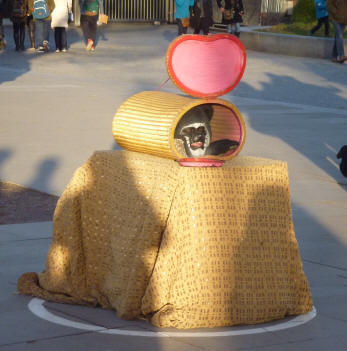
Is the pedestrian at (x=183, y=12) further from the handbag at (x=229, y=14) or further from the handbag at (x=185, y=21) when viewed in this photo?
the handbag at (x=229, y=14)

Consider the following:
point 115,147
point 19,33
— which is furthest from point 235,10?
point 115,147

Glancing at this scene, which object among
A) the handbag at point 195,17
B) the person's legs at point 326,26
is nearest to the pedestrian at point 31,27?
the handbag at point 195,17

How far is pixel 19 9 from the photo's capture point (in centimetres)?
2419

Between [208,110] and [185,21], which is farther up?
[208,110]

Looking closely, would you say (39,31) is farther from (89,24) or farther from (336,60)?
(336,60)

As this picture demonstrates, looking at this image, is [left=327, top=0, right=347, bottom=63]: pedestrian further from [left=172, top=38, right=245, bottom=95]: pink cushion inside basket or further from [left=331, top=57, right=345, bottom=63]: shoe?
[left=172, top=38, right=245, bottom=95]: pink cushion inside basket

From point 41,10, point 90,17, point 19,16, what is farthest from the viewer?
point 90,17

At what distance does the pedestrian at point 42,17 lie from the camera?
23984mm

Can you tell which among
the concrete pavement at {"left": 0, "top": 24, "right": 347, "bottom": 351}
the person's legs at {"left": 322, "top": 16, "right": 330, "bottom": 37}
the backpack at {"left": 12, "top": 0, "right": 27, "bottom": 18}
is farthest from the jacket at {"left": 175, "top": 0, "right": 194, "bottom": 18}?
the backpack at {"left": 12, "top": 0, "right": 27, "bottom": 18}

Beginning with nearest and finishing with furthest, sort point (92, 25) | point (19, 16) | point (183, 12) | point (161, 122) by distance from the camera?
point (161, 122), point (19, 16), point (92, 25), point (183, 12)

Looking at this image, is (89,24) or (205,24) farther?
(205,24)

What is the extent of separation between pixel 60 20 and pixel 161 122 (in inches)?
776

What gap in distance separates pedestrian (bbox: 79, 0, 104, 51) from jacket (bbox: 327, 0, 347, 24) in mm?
6581

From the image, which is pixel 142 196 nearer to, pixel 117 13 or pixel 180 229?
pixel 180 229
